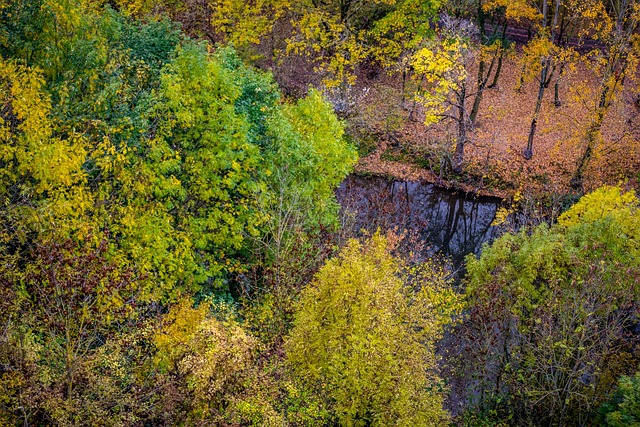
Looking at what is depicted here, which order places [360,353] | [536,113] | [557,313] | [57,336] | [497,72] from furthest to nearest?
[497,72], [536,113], [557,313], [360,353], [57,336]

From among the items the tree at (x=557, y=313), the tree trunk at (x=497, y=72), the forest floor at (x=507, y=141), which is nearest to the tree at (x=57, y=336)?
the tree at (x=557, y=313)

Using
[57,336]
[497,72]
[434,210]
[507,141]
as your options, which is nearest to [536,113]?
[507,141]

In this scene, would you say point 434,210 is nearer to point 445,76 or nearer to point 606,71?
point 445,76

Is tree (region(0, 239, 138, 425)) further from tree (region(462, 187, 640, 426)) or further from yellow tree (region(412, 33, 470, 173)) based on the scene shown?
yellow tree (region(412, 33, 470, 173))

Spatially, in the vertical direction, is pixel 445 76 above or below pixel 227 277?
above

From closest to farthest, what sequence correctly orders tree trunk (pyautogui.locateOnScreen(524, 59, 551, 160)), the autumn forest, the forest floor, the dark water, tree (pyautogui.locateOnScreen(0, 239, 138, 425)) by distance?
tree (pyautogui.locateOnScreen(0, 239, 138, 425)) → the autumn forest → the dark water → the forest floor → tree trunk (pyautogui.locateOnScreen(524, 59, 551, 160))

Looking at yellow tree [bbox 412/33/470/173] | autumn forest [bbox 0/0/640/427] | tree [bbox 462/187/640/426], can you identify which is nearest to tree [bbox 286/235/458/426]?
autumn forest [bbox 0/0/640/427]

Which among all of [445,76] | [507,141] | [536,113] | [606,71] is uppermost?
[606,71]
